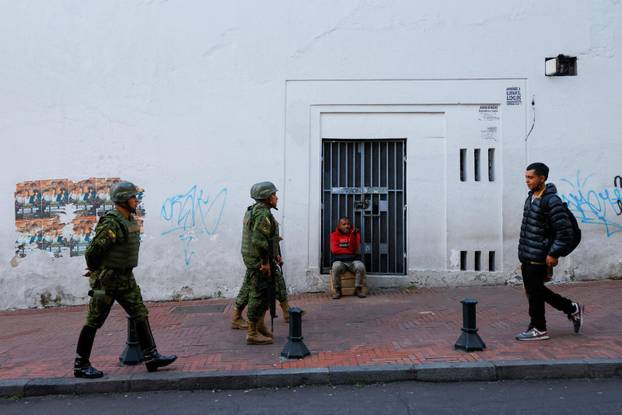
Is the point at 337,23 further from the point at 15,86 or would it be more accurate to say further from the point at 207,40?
the point at 15,86

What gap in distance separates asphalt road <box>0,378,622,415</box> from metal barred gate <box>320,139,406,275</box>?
16.0ft

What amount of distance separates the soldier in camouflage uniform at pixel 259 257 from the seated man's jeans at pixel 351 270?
2.73 m

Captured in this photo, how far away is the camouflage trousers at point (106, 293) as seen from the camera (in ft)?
18.3

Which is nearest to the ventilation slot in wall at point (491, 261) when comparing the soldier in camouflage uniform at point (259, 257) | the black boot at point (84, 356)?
the soldier in camouflage uniform at point (259, 257)

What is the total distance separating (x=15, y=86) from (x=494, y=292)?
27.9ft

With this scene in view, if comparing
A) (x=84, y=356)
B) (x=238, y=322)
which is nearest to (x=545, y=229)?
(x=238, y=322)

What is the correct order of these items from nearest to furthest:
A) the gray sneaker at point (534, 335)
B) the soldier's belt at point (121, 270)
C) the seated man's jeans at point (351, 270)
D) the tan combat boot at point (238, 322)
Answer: the soldier's belt at point (121, 270)
the gray sneaker at point (534, 335)
the tan combat boot at point (238, 322)
the seated man's jeans at point (351, 270)

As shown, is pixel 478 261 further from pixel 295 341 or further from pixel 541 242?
pixel 295 341

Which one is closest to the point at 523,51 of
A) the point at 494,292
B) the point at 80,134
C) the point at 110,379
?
the point at 494,292

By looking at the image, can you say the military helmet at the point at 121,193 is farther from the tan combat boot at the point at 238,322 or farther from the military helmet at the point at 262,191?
the tan combat boot at the point at 238,322

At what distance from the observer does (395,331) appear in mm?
7246

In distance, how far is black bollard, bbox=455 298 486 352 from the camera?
6086 mm

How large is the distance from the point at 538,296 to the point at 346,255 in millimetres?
3764

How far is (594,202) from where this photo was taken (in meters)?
10.0
